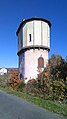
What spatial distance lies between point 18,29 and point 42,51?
27.2 feet

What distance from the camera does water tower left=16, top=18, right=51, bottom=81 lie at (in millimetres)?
43906

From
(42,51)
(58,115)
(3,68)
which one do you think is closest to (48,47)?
(42,51)

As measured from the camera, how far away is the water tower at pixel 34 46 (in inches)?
1729

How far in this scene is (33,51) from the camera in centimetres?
4422

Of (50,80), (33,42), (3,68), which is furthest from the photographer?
(3,68)

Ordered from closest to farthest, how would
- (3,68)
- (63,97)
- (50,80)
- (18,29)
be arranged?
(63,97) < (50,80) < (18,29) < (3,68)

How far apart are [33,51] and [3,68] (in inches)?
3958

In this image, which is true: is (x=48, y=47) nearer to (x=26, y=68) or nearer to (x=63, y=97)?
(x=26, y=68)

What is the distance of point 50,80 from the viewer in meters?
25.3

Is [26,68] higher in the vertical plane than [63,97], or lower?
higher

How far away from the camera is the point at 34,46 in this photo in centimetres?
4375

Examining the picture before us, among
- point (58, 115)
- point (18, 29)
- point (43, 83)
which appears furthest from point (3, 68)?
point (58, 115)

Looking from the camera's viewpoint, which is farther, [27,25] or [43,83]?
[27,25]

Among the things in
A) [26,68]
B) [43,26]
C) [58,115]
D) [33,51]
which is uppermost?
[43,26]
